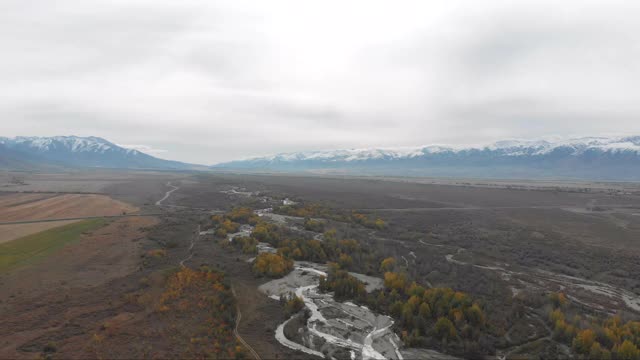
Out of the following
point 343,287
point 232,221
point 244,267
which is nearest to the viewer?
point 343,287

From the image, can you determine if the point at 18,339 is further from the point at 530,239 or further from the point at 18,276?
the point at 530,239

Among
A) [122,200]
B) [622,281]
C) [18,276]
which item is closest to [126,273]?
[18,276]

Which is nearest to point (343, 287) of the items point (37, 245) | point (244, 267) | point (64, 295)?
point (244, 267)

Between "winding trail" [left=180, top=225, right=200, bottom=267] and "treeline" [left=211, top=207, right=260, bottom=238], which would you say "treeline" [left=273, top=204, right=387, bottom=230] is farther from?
"winding trail" [left=180, top=225, right=200, bottom=267]

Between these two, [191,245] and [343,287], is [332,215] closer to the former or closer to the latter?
[191,245]

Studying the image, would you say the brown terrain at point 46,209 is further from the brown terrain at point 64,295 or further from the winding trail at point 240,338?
the winding trail at point 240,338

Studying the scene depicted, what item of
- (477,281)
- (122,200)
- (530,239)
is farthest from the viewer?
(122,200)
